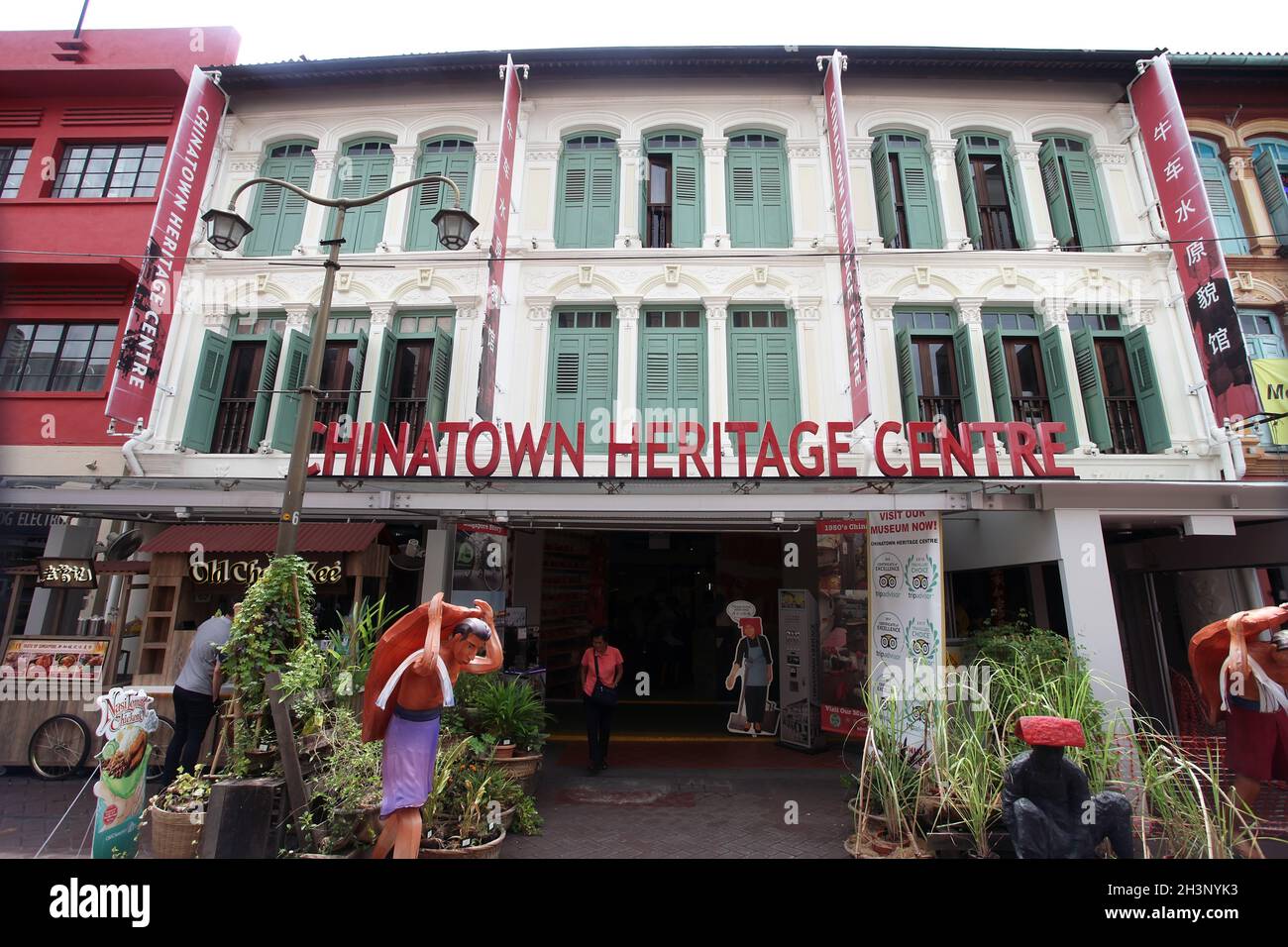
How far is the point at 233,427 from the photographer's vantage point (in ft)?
34.9

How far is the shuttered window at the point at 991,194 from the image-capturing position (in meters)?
10.9

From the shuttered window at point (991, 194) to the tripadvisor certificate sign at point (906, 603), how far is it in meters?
6.09

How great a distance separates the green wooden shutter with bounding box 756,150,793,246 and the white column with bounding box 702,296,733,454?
157 cm

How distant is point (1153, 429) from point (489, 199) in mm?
12017

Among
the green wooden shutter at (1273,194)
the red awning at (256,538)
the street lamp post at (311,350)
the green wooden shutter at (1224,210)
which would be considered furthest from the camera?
the green wooden shutter at (1224,210)

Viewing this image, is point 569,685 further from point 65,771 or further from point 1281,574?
point 1281,574

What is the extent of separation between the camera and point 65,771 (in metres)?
7.45

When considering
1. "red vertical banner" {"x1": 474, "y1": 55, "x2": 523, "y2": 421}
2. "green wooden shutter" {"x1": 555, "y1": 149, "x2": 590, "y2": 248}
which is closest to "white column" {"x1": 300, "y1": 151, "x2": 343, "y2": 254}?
"red vertical banner" {"x1": 474, "y1": 55, "x2": 523, "y2": 421}

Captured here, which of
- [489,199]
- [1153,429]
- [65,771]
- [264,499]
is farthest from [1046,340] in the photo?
[65,771]

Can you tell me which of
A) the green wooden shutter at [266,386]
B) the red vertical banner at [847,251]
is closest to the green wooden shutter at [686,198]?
the red vertical banner at [847,251]

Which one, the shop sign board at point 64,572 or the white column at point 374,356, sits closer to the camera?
the shop sign board at point 64,572

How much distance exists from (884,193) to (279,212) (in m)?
11.3

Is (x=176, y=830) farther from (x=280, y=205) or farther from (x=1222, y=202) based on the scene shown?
(x=1222, y=202)

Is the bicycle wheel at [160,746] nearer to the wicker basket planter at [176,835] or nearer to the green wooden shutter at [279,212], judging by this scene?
the wicker basket planter at [176,835]
